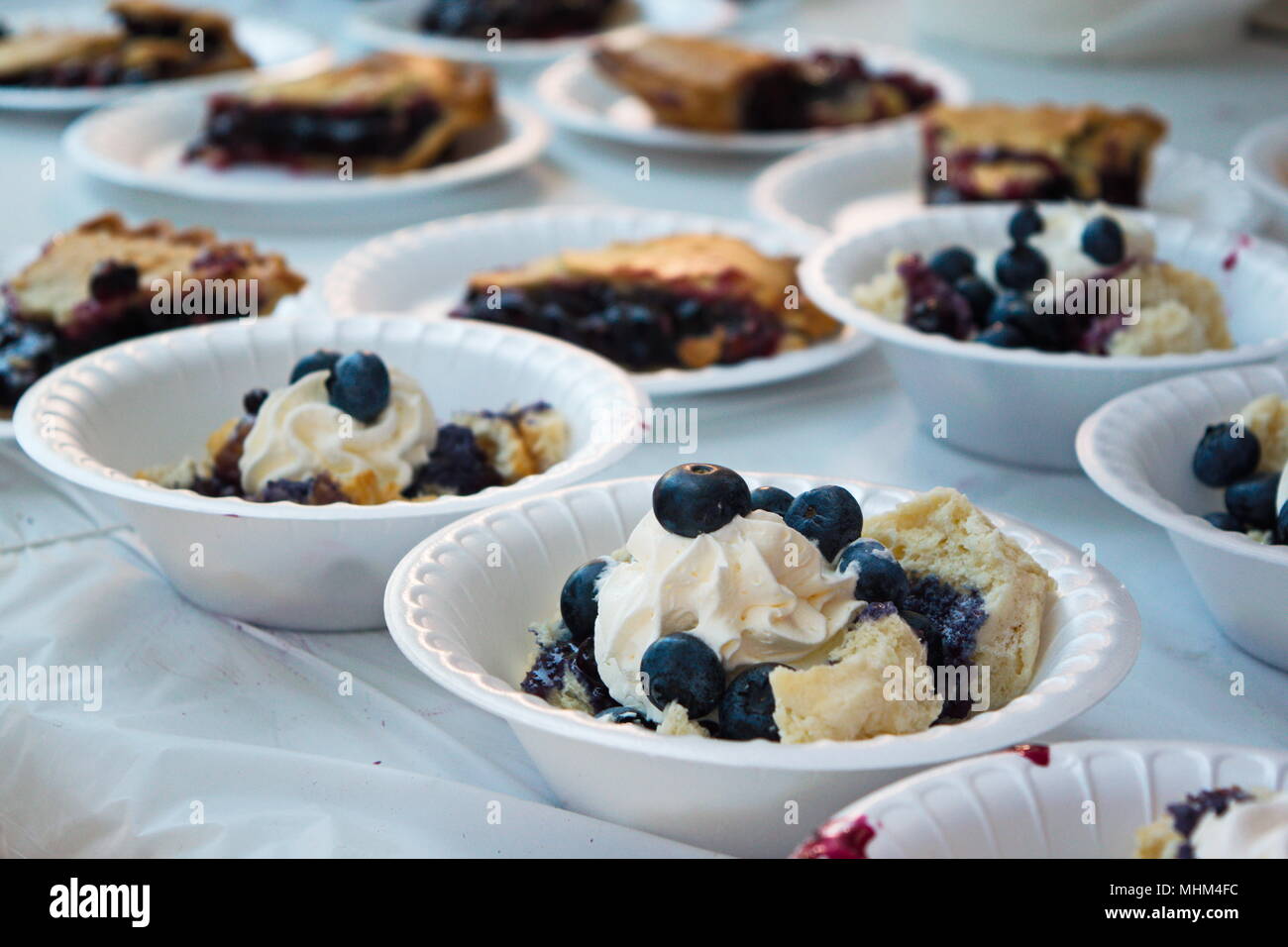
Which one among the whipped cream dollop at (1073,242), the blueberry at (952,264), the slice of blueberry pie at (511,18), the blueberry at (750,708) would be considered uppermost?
the slice of blueberry pie at (511,18)

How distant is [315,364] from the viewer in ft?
5.37

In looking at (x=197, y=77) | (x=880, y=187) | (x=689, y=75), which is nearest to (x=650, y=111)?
(x=689, y=75)

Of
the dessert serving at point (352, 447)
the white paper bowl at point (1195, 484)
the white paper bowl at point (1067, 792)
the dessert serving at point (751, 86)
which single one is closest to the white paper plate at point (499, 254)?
the dessert serving at point (352, 447)

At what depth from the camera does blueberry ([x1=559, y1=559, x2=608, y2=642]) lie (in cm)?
127

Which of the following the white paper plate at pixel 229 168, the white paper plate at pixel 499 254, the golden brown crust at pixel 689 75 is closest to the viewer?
the white paper plate at pixel 499 254

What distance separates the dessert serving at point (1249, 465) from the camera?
1.48 meters

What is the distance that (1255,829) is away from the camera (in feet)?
3.10

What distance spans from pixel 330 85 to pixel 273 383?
1553 millimetres

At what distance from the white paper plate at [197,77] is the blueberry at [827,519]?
7.94 ft

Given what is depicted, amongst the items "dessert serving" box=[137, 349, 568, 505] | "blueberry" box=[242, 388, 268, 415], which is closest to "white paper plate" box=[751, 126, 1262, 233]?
"dessert serving" box=[137, 349, 568, 505]

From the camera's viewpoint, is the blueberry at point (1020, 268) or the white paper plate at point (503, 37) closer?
the blueberry at point (1020, 268)

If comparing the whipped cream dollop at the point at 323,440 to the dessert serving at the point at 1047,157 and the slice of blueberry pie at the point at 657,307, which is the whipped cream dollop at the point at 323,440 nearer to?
the slice of blueberry pie at the point at 657,307

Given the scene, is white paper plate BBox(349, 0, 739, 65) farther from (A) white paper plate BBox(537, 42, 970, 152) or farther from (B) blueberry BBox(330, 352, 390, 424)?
(B) blueberry BBox(330, 352, 390, 424)

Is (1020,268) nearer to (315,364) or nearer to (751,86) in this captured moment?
(315,364)
